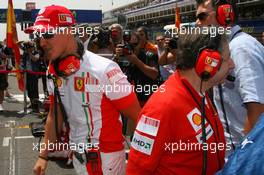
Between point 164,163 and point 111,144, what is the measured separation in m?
0.76

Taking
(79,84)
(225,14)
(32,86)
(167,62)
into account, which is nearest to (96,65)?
(79,84)

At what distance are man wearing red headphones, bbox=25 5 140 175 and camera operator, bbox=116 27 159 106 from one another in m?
2.56

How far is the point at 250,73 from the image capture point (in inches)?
85.2

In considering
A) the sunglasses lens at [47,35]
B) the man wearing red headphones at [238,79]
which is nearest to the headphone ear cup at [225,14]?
the man wearing red headphones at [238,79]

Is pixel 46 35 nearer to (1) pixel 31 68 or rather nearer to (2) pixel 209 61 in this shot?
(2) pixel 209 61

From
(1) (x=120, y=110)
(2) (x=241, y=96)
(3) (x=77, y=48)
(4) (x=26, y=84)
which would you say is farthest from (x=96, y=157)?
(4) (x=26, y=84)

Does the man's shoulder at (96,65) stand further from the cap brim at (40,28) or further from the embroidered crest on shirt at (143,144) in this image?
the embroidered crest on shirt at (143,144)

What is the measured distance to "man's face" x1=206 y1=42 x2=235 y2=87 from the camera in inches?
71.9

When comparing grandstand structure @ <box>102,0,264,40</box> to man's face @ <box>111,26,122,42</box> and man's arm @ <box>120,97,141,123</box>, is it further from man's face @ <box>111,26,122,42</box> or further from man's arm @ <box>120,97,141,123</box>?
man's arm @ <box>120,97,141,123</box>

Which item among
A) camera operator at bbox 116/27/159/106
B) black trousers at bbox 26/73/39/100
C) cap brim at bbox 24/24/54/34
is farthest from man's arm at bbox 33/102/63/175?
black trousers at bbox 26/73/39/100

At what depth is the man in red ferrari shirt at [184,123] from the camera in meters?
1.66

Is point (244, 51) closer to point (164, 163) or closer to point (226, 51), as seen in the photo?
point (226, 51)

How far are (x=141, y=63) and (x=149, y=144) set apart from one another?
11.1 feet

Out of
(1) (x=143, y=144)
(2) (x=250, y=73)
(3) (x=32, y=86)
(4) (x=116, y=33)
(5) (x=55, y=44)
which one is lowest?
(3) (x=32, y=86)
